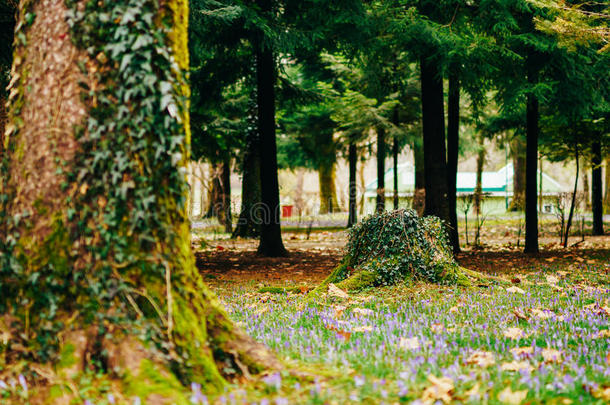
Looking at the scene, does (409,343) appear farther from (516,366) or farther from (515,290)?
(515,290)

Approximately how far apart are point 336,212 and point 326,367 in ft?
102

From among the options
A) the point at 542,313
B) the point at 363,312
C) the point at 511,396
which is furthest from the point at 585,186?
the point at 511,396

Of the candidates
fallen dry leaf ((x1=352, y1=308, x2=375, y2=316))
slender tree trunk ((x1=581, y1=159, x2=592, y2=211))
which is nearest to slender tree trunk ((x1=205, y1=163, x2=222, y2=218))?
slender tree trunk ((x1=581, y1=159, x2=592, y2=211))

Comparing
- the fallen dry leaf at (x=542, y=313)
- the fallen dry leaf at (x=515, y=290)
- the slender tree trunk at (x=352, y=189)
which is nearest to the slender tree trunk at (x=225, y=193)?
the slender tree trunk at (x=352, y=189)

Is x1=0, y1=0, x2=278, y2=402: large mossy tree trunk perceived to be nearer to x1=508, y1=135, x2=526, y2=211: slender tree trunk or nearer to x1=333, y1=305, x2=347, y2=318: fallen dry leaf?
x1=333, y1=305, x2=347, y2=318: fallen dry leaf

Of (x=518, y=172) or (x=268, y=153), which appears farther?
(x=518, y=172)

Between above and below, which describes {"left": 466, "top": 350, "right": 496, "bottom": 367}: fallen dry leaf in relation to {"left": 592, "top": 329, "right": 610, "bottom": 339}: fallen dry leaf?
above

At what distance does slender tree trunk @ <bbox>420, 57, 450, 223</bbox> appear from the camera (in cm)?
1109

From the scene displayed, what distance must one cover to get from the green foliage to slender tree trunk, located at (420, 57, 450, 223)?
386 centimetres

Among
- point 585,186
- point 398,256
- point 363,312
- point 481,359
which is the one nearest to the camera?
point 481,359

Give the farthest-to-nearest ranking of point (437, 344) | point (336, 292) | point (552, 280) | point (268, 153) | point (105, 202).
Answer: point (268, 153)
point (552, 280)
point (336, 292)
point (437, 344)
point (105, 202)

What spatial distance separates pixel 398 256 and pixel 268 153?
6574 millimetres

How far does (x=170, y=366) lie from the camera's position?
2.77 m

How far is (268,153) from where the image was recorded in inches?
516
